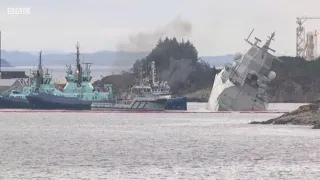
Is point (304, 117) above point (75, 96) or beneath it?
beneath

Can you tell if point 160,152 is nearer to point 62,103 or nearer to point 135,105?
point 135,105

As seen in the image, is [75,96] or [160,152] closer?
[160,152]

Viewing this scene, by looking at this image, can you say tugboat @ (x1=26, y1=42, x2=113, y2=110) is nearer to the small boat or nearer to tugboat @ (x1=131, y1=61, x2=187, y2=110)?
the small boat

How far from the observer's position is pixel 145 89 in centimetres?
14262

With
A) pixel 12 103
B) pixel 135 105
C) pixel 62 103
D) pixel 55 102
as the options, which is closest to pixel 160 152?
pixel 135 105

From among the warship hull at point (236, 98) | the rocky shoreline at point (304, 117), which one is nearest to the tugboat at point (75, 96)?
the warship hull at point (236, 98)

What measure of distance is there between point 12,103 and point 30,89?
6.81 meters

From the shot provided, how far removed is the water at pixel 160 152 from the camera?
173ft

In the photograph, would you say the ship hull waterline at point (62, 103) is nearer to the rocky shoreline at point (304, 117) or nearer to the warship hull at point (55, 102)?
the warship hull at point (55, 102)

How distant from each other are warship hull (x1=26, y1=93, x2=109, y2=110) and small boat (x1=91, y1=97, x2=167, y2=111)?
74.0 inches

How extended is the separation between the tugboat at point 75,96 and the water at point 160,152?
41.9 metres

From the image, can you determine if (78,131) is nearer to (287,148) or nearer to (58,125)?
(58,125)

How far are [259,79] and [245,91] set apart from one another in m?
3.25

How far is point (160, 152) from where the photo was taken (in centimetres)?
6719
